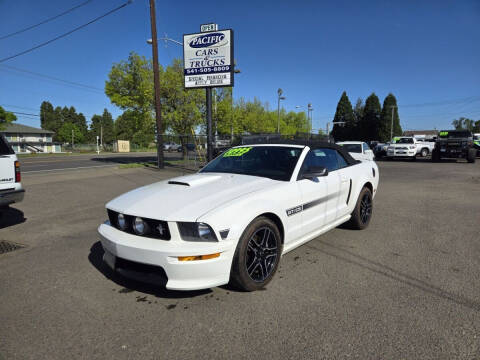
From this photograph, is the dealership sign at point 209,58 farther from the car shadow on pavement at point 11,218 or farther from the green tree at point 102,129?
the green tree at point 102,129

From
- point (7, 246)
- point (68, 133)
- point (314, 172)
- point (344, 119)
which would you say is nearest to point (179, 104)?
point (7, 246)

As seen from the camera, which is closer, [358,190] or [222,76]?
[358,190]

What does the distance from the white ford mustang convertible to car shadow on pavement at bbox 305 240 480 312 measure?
37 centimetres

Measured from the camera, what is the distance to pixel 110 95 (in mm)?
20406

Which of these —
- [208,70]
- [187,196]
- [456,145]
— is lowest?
[187,196]

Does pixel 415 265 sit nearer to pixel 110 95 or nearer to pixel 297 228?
pixel 297 228

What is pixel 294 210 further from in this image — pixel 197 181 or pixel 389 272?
pixel 389 272

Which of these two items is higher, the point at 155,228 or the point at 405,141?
the point at 405,141

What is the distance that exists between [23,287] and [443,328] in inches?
155

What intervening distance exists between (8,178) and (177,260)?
4044 mm

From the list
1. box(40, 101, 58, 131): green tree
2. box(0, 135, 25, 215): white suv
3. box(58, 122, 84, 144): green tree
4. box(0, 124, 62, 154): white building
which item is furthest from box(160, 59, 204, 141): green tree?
box(40, 101, 58, 131): green tree

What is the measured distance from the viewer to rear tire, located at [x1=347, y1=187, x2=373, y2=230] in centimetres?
480

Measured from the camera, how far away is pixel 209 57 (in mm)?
12672

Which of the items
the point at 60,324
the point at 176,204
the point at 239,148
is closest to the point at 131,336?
the point at 60,324
